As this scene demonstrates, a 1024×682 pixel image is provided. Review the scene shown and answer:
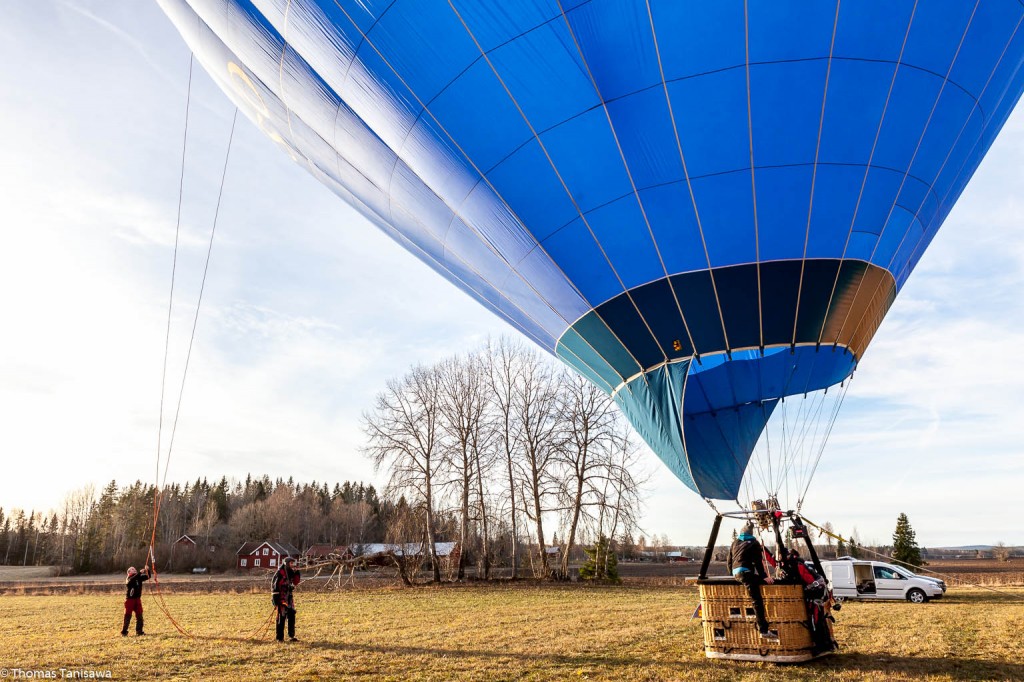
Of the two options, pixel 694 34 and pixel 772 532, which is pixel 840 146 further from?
pixel 772 532

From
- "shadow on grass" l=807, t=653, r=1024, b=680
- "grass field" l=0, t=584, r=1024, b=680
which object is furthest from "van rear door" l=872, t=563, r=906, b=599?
"shadow on grass" l=807, t=653, r=1024, b=680

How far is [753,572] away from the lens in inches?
232

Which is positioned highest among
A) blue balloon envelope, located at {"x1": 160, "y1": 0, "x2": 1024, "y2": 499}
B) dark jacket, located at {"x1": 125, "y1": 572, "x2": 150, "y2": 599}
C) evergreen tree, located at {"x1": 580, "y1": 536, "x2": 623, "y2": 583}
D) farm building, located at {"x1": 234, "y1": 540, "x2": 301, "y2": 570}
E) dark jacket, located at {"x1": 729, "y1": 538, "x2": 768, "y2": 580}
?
blue balloon envelope, located at {"x1": 160, "y1": 0, "x2": 1024, "y2": 499}

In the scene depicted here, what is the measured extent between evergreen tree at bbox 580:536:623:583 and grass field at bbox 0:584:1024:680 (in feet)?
37.6

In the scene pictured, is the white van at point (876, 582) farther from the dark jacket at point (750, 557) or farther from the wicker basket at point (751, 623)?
the dark jacket at point (750, 557)

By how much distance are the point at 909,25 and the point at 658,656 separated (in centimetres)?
636

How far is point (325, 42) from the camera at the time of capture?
6.97 metres

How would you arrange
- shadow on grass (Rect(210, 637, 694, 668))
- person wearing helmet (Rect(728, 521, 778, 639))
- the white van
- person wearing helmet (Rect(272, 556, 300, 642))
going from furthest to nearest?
the white van → person wearing helmet (Rect(272, 556, 300, 642)) → shadow on grass (Rect(210, 637, 694, 668)) → person wearing helmet (Rect(728, 521, 778, 639))

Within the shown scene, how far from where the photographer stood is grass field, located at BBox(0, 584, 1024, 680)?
588 cm

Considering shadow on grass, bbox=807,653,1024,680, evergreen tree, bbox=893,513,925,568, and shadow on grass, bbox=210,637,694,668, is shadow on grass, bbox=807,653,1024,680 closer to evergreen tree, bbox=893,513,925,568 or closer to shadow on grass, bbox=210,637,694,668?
shadow on grass, bbox=210,637,694,668

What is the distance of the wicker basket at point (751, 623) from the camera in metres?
5.94

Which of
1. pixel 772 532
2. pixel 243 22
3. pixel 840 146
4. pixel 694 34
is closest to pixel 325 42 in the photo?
pixel 243 22

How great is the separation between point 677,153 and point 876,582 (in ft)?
42.9

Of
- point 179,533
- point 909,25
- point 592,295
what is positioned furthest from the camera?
point 179,533
